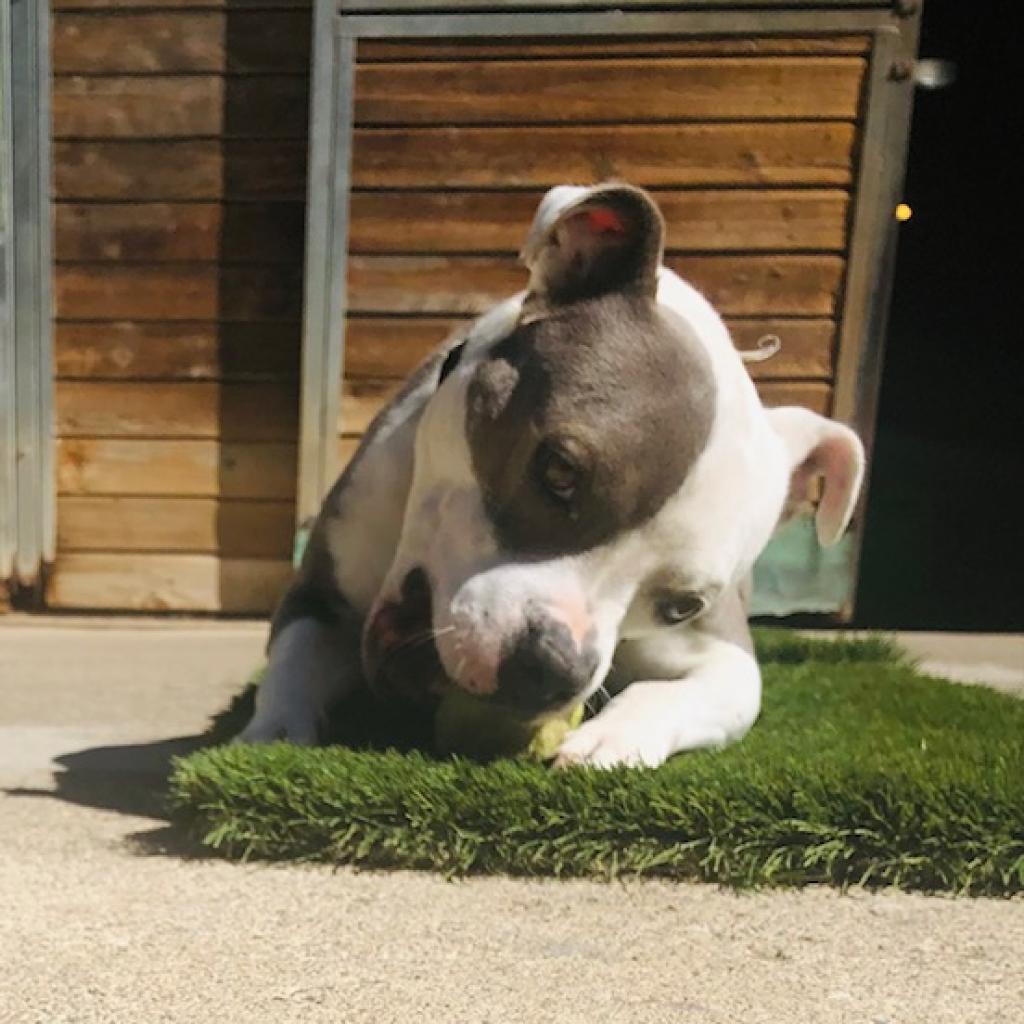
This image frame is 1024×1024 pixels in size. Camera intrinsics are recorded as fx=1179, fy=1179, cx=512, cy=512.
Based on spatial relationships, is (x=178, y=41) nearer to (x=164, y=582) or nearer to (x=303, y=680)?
(x=164, y=582)

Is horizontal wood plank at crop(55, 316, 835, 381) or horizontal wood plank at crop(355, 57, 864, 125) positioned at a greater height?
horizontal wood plank at crop(355, 57, 864, 125)

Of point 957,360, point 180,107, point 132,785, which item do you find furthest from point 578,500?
point 957,360

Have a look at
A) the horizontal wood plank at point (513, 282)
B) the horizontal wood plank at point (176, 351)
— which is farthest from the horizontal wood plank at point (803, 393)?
the horizontal wood plank at point (176, 351)

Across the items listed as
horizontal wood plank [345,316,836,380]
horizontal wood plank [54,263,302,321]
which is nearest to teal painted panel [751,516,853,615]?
horizontal wood plank [345,316,836,380]

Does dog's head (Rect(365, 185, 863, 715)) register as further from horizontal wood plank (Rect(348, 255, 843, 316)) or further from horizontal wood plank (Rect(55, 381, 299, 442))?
horizontal wood plank (Rect(55, 381, 299, 442))

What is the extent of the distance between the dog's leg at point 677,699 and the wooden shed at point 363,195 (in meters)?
1.53

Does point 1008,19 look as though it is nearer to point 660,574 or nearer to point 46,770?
point 660,574

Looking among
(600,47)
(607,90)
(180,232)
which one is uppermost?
(600,47)

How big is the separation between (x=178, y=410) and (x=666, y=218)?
1.47 m

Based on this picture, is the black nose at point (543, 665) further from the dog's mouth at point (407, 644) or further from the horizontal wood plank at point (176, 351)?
the horizontal wood plank at point (176, 351)

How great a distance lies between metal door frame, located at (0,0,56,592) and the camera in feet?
10.5

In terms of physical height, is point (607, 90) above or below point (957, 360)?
above

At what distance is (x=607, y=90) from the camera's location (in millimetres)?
3164

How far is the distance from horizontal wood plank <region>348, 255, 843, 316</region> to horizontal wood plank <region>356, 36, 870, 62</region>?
1.75ft
